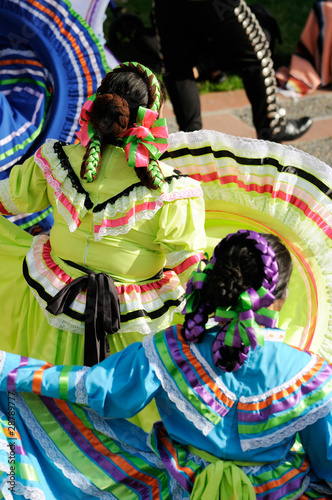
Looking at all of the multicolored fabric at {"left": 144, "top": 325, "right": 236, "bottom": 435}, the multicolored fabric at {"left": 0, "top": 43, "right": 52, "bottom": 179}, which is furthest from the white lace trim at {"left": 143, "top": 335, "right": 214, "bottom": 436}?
the multicolored fabric at {"left": 0, "top": 43, "right": 52, "bottom": 179}

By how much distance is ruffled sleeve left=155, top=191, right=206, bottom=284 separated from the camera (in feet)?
6.63

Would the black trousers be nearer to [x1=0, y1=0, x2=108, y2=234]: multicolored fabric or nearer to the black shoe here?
the black shoe

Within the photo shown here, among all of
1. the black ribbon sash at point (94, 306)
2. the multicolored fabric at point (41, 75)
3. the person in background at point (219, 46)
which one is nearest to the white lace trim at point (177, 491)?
the black ribbon sash at point (94, 306)

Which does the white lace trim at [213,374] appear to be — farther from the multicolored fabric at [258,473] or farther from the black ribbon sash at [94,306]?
the black ribbon sash at [94,306]

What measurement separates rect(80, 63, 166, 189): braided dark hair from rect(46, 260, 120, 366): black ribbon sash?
0.36 meters

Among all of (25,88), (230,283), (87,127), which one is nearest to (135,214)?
(87,127)

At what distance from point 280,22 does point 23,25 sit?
4.84 metres

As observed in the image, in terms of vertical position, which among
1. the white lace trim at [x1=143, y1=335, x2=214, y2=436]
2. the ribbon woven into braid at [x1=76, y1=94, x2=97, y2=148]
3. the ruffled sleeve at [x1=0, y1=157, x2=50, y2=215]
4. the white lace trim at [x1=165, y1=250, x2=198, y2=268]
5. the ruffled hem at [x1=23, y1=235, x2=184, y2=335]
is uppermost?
the ribbon woven into braid at [x1=76, y1=94, x2=97, y2=148]

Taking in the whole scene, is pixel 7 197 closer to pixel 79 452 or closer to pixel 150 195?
pixel 150 195

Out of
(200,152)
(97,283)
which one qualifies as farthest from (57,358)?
(200,152)

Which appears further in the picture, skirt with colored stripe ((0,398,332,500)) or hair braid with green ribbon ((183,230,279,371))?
skirt with colored stripe ((0,398,332,500))

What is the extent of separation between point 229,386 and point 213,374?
0.05 m

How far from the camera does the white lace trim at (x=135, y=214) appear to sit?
2.01m

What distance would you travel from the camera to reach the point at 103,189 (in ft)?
6.73
